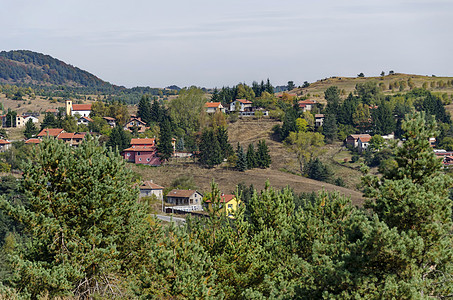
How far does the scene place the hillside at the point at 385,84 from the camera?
394 ft

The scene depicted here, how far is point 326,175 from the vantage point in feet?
226

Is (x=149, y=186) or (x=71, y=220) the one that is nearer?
(x=71, y=220)

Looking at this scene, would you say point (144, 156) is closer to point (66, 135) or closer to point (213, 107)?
point (66, 135)

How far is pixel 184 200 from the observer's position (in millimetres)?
59688

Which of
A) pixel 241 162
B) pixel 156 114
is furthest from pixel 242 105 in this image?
pixel 241 162

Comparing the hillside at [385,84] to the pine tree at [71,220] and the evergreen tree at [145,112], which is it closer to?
the evergreen tree at [145,112]

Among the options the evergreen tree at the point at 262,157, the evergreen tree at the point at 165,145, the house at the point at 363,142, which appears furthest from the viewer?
the house at the point at 363,142

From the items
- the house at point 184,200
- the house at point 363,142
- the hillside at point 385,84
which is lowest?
the house at point 184,200

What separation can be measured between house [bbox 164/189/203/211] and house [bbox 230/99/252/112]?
134 feet

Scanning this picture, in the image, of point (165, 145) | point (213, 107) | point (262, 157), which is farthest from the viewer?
point (213, 107)

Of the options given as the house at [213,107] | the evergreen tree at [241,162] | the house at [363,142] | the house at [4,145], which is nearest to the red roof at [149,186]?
the evergreen tree at [241,162]

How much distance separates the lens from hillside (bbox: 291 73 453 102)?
120 m

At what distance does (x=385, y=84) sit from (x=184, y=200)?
87.6m

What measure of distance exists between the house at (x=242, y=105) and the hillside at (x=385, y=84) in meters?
19.2
